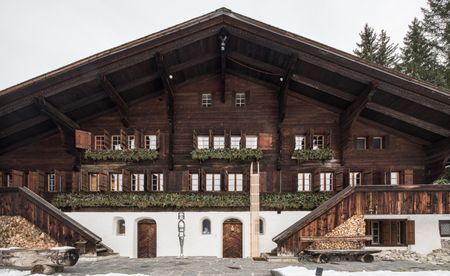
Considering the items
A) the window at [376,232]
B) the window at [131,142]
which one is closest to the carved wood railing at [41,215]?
the window at [131,142]

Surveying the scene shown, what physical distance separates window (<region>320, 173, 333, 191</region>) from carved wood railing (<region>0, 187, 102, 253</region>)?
1144 cm

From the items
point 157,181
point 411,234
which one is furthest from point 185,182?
point 411,234

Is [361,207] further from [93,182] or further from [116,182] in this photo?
[93,182]

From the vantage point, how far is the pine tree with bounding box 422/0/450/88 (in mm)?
30062

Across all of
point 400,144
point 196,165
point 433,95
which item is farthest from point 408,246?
point 196,165

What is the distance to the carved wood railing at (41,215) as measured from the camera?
45.1 feet

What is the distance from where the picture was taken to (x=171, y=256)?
16.1 meters

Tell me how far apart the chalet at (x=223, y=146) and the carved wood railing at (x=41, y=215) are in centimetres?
4

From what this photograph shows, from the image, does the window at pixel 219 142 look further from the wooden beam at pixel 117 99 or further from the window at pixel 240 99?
the wooden beam at pixel 117 99

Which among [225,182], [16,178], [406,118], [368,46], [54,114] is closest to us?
[54,114]

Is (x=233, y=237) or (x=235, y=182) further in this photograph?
(x=235, y=182)

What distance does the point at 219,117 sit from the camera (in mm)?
17984

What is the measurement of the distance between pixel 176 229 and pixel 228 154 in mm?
4577

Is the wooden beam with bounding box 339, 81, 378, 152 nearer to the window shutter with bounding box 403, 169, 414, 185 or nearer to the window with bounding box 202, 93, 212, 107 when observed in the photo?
the window shutter with bounding box 403, 169, 414, 185
